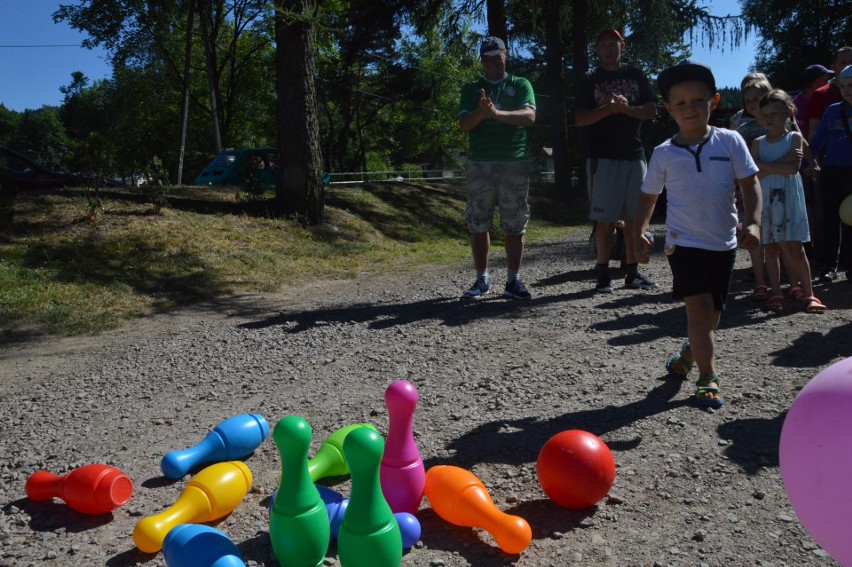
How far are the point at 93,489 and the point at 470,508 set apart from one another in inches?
55.9

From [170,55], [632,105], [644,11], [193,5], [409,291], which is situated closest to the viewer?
[632,105]

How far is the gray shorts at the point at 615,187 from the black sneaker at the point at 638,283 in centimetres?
69

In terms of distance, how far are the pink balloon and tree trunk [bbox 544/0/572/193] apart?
17.8 m

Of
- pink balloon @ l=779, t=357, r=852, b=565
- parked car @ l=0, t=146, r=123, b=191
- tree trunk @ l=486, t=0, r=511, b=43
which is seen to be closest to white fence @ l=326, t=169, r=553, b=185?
tree trunk @ l=486, t=0, r=511, b=43

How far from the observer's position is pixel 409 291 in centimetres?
757

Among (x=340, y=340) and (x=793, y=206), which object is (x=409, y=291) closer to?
(x=340, y=340)

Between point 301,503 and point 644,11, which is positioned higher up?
point 644,11

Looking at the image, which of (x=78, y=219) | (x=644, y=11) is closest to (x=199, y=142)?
(x=644, y=11)

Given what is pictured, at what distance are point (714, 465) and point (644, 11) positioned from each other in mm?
16883

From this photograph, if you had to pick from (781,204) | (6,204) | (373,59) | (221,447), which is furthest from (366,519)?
(373,59)

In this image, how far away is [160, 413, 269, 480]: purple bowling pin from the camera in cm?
309

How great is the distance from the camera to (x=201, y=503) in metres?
2.64

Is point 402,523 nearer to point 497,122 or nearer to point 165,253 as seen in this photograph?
point 497,122

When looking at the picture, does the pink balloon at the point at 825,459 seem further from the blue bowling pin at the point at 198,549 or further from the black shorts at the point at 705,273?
the black shorts at the point at 705,273
